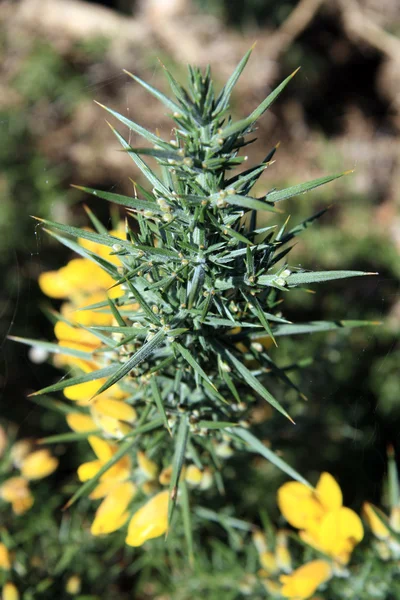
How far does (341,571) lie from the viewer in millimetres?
1222

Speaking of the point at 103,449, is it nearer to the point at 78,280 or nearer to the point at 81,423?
the point at 81,423

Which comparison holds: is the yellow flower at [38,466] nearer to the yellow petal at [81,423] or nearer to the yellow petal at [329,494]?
the yellow petal at [81,423]

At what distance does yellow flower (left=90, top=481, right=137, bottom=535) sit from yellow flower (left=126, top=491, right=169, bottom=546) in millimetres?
46

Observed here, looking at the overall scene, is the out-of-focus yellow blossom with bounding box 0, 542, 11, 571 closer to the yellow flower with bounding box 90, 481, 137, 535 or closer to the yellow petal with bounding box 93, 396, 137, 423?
the yellow flower with bounding box 90, 481, 137, 535

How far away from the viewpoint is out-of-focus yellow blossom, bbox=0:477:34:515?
1476 millimetres

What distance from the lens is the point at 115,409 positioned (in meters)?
1.05

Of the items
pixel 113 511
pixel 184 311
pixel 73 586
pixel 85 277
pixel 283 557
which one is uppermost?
pixel 184 311

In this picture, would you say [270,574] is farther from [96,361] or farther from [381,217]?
[381,217]

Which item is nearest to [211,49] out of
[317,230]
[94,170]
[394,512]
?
[94,170]

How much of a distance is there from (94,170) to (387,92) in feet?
6.59

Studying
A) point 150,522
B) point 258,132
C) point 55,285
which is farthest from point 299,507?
point 258,132

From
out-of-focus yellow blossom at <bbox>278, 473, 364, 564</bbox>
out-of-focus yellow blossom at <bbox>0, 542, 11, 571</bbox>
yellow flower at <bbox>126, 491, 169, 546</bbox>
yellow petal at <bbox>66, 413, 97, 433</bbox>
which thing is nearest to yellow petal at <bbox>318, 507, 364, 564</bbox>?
out-of-focus yellow blossom at <bbox>278, 473, 364, 564</bbox>

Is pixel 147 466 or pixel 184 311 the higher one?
pixel 184 311

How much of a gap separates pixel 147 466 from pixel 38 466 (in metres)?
0.57
